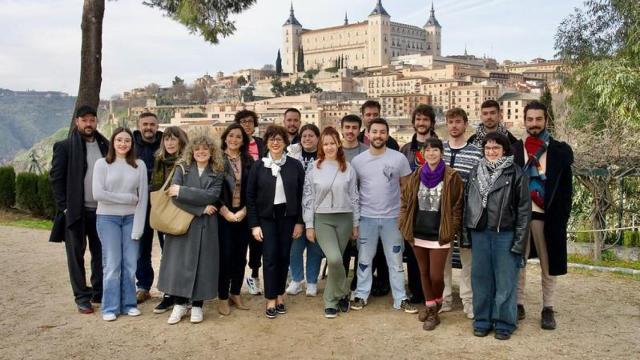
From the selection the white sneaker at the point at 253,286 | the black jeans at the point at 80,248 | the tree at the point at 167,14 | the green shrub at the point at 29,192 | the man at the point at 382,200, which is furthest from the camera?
the green shrub at the point at 29,192

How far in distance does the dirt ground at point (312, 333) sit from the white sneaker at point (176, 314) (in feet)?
0.21

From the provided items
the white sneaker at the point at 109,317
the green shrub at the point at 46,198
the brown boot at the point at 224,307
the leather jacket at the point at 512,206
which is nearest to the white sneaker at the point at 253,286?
the brown boot at the point at 224,307

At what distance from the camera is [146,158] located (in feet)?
17.0

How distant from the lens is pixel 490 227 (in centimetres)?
412

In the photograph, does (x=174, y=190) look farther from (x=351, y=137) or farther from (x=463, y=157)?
(x=463, y=157)

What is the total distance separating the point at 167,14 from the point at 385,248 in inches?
271

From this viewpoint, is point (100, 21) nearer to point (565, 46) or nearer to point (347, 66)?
point (565, 46)

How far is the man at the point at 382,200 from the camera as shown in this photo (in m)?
4.68

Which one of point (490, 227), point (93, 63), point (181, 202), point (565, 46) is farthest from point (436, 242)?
point (565, 46)

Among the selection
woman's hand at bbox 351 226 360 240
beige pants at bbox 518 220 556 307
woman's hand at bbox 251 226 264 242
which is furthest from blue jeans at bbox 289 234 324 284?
beige pants at bbox 518 220 556 307

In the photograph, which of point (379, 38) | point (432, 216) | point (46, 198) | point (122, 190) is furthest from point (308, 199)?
point (379, 38)

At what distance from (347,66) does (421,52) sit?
15.3 metres

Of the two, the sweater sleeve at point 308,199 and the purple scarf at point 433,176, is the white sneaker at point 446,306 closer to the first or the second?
the purple scarf at point 433,176

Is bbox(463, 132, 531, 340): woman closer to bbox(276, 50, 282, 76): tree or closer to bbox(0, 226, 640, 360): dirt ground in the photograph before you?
bbox(0, 226, 640, 360): dirt ground
